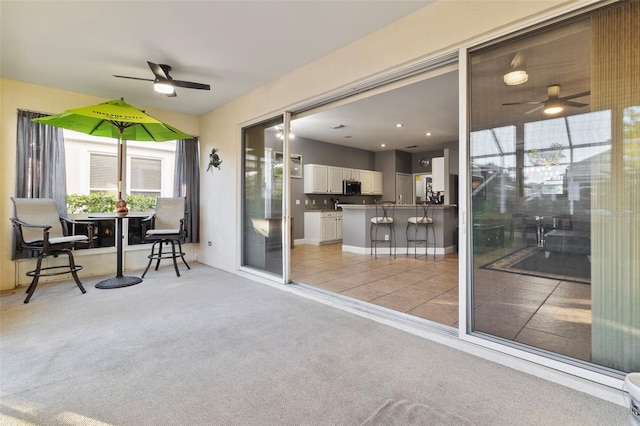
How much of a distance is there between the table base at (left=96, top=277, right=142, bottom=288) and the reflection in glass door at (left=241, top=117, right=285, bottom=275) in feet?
5.04

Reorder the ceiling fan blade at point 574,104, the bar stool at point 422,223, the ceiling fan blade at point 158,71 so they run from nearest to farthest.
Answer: the ceiling fan blade at point 574,104 → the ceiling fan blade at point 158,71 → the bar stool at point 422,223

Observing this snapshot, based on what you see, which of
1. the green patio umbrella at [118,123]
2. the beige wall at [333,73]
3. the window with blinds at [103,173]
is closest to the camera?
the beige wall at [333,73]

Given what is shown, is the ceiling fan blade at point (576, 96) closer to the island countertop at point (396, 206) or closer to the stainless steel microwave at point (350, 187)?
the island countertop at point (396, 206)

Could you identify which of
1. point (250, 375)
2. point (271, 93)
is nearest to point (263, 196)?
point (271, 93)

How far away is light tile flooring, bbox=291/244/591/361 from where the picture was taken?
1.92 metres

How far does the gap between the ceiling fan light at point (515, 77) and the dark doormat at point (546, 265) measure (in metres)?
1.15

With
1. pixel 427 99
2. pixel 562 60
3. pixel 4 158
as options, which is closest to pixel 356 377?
pixel 562 60

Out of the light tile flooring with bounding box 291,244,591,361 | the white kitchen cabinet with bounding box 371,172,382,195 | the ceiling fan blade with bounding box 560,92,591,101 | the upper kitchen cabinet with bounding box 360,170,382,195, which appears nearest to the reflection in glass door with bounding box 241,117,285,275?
the light tile flooring with bounding box 291,244,591,361

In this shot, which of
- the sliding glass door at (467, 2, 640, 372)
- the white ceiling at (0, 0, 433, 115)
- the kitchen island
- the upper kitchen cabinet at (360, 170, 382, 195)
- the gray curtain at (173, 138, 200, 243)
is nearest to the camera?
the sliding glass door at (467, 2, 640, 372)

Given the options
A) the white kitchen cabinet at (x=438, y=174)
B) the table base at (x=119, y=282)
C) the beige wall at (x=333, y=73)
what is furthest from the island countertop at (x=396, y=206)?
the table base at (x=119, y=282)

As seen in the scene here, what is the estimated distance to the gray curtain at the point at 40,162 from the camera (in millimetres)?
4105

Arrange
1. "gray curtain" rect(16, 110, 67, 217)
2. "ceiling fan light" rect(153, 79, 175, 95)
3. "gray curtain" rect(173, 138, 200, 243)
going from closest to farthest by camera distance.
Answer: "ceiling fan light" rect(153, 79, 175, 95), "gray curtain" rect(16, 110, 67, 217), "gray curtain" rect(173, 138, 200, 243)

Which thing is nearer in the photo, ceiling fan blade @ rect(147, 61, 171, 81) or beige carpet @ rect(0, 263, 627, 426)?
beige carpet @ rect(0, 263, 627, 426)

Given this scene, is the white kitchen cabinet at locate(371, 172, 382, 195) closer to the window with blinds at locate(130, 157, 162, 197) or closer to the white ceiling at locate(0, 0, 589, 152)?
the white ceiling at locate(0, 0, 589, 152)
